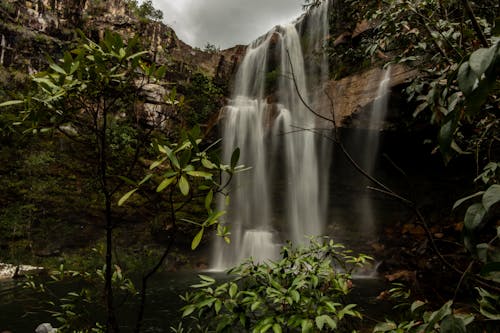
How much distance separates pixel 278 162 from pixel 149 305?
9.32m

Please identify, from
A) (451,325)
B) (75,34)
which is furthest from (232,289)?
(75,34)

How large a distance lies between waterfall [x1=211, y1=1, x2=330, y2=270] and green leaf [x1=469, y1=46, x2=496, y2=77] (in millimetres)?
13162

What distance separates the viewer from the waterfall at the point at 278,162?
14500 mm

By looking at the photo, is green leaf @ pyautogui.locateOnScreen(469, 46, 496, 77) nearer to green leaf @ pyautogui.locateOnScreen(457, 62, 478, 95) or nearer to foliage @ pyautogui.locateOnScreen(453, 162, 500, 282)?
green leaf @ pyautogui.locateOnScreen(457, 62, 478, 95)

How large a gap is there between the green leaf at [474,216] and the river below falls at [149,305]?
455 cm

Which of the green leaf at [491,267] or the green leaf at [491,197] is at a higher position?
the green leaf at [491,197]

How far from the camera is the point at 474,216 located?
2.53 ft

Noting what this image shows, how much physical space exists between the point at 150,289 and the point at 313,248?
8527 mm

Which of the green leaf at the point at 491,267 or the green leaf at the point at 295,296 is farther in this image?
the green leaf at the point at 295,296

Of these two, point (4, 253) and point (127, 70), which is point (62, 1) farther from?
point (127, 70)

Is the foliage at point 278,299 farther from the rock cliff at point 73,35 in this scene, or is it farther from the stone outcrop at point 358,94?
the rock cliff at point 73,35

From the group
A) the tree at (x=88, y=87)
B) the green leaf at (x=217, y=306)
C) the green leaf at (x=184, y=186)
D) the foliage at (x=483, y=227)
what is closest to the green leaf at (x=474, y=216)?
the foliage at (x=483, y=227)

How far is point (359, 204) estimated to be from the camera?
14.4 metres

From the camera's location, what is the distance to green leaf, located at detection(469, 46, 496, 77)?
594 mm
